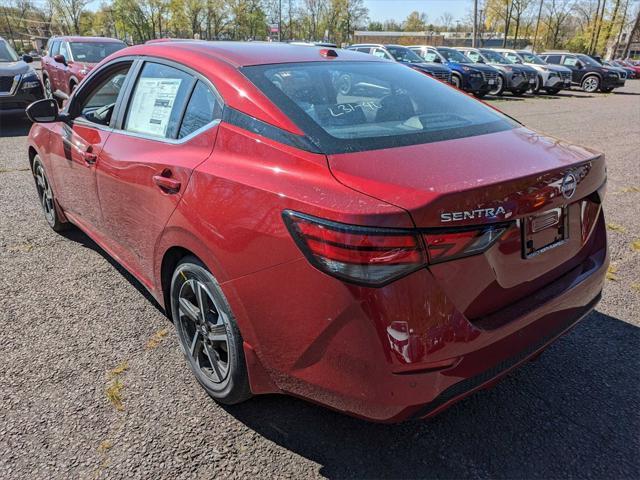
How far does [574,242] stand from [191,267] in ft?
5.57

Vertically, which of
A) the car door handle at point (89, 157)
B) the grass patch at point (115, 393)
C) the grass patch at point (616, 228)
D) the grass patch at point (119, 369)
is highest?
the car door handle at point (89, 157)

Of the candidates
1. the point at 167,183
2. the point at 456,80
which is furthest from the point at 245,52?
the point at 456,80

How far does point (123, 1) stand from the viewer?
5941cm

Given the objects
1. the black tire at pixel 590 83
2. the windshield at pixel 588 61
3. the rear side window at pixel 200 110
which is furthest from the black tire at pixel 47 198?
the windshield at pixel 588 61

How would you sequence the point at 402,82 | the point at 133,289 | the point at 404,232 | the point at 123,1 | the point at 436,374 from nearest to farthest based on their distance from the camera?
the point at 404,232
the point at 436,374
the point at 402,82
the point at 133,289
the point at 123,1

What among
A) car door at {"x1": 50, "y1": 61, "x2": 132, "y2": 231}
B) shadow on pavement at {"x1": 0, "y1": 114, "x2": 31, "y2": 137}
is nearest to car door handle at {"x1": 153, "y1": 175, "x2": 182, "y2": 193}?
car door at {"x1": 50, "y1": 61, "x2": 132, "y2": 231}

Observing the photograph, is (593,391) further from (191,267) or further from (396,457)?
(191,267)

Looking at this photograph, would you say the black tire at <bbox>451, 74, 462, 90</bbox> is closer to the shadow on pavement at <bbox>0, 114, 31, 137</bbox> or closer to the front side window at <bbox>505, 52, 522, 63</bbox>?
the front side window at <bbox>505, 52, 522, 63</bbox>

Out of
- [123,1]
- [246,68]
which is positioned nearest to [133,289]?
[246,68]

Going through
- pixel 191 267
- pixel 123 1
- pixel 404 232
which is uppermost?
pixel 123 1

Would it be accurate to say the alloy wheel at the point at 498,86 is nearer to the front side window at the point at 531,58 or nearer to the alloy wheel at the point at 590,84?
the front side window at the point at 531,58

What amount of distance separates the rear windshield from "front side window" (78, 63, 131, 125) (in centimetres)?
130

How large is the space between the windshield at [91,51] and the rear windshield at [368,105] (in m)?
10.3

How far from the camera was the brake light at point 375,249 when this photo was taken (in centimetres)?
159
